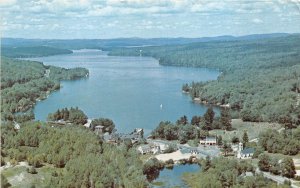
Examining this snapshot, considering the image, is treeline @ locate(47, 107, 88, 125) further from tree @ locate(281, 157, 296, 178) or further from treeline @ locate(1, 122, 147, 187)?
tree @ locate(281, 157, 296, 178)

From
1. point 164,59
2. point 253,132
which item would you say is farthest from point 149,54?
point 253,132

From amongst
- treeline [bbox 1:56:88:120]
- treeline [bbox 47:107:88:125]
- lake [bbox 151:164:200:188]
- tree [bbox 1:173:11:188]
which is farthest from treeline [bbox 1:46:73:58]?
tree [bbox 1:173:11:188]

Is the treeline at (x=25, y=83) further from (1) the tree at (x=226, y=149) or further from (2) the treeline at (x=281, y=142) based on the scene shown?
(2) the treeline at (x=281, y=142)

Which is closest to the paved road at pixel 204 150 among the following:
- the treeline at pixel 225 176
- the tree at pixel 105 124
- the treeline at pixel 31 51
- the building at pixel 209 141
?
the building at pixel 209 141

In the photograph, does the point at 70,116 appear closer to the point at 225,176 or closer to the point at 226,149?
the point at 226,149

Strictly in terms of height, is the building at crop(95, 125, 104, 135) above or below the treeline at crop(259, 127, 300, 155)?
below
